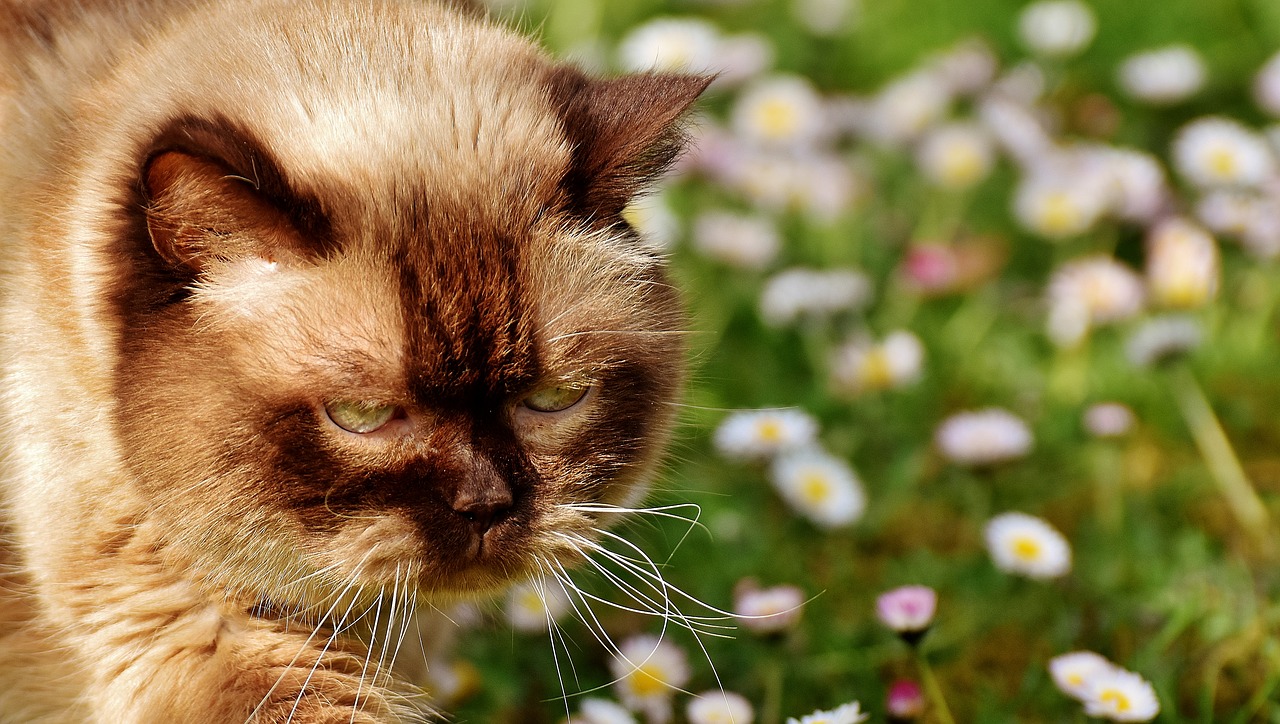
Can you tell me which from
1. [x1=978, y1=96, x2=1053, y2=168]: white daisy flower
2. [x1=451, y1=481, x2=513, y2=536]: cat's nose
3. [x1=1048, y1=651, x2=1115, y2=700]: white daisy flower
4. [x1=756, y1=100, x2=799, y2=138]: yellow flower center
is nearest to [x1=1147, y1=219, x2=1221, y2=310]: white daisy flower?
[x1=978, y1=96, x2=1053, y2=168]: white daisy flower

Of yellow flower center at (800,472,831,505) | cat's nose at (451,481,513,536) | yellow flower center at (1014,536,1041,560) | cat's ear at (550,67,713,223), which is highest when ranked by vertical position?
cat's ear at (550,67,713,223)

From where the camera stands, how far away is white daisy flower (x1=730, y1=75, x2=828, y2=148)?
344 cm

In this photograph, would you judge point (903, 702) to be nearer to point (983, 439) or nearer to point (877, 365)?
point (983, 439)

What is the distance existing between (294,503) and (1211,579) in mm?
1750

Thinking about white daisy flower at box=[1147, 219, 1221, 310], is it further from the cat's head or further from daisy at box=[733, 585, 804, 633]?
the cat's head

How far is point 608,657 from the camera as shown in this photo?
87.0 inches

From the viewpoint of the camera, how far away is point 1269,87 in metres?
3.41

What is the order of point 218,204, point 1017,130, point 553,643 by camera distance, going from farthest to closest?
point 1017,130, point 553,643, point 218,204

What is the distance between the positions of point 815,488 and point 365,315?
129 cm

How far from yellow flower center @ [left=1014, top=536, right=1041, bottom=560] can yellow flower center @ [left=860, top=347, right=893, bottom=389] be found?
0.63 m

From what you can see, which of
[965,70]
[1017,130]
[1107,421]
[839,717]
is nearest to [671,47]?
[965,70]

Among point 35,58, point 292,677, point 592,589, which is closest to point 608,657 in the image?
point 592,589

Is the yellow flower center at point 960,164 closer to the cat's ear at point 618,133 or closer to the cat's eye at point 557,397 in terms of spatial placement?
the cat's ear at point 618,133

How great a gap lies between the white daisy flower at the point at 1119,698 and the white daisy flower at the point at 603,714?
0.71 meters
